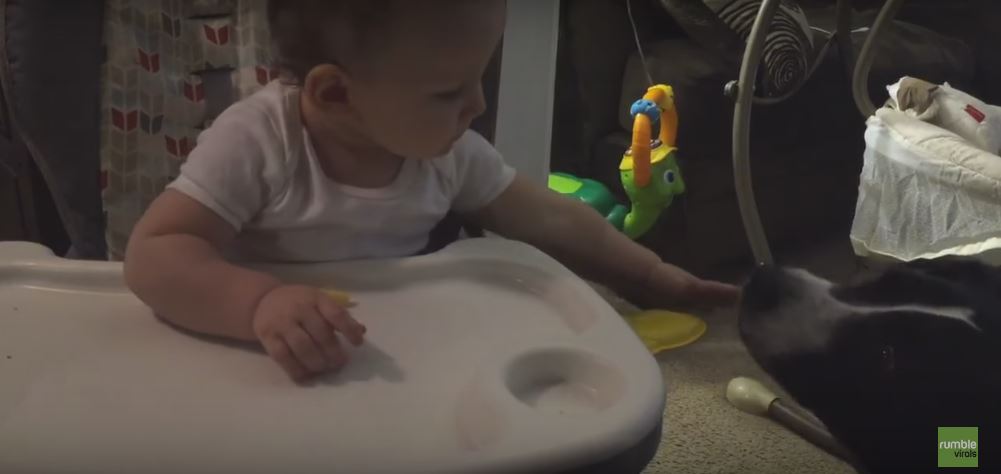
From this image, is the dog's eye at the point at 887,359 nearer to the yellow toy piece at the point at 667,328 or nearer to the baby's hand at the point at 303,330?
the yellow toy piece at the point at 667,328

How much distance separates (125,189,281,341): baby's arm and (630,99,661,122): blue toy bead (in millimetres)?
561

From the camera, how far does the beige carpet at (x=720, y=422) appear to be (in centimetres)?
57

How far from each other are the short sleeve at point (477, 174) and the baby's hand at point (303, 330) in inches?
6.3

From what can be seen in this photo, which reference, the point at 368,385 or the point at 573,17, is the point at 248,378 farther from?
the point at 573,17

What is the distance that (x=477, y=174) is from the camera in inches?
21.6

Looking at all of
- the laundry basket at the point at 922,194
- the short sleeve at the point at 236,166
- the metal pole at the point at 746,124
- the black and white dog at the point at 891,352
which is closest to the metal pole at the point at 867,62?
the laundry basket at the point at 922,194

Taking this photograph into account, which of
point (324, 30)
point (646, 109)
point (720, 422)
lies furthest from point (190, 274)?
point (646, 109)

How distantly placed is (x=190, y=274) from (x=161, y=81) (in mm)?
186

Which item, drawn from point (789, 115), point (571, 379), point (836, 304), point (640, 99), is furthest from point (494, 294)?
point (789, 115)

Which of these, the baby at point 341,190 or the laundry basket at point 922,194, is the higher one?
the baby at point 341,190

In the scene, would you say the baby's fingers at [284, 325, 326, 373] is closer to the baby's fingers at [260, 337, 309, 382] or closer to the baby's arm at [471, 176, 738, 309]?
the baby's fingers at [260, 337, 309, 382]

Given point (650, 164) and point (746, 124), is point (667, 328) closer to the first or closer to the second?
point (746, 124)

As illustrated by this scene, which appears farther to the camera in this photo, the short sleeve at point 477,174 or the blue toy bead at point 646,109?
the blue toy bead at point 646,109

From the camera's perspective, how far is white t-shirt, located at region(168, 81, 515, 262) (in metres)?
0.47
